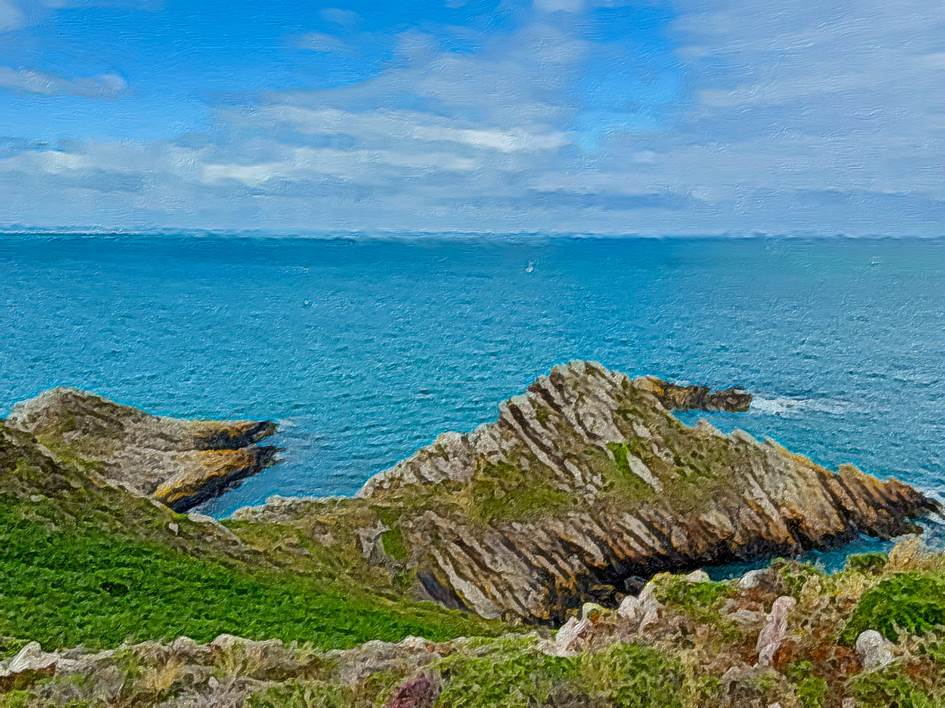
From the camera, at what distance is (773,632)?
9.94 meters

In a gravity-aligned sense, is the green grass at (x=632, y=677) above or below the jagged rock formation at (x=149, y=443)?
above

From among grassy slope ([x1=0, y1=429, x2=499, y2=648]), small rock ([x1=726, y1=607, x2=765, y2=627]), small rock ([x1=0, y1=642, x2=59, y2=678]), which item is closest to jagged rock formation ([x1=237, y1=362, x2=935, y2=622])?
grassy slope ([x1=0, y1=429, x2=499, y2=648])

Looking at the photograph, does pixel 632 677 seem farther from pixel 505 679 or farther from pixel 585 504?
pixel 585 504

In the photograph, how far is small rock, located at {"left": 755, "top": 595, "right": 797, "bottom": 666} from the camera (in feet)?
31.4

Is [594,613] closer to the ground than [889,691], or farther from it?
closer to the ground

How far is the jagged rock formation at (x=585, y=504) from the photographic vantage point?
110ft

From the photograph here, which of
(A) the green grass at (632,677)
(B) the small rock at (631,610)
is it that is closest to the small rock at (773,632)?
(A) the green grass at (632,677)

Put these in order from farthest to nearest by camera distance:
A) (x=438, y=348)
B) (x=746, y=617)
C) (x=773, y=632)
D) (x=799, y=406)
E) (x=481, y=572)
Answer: (x=438, y=348) → (x=799, y=406) → (x=481, y=572) → (x=746, y=617) → (x=773, y=632)

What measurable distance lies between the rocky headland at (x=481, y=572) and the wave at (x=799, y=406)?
1373 millimetres

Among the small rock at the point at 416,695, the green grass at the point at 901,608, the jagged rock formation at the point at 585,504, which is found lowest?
the jagged rock formation at the point at 585,504

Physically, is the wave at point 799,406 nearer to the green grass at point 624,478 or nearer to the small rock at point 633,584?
the green grass at point 624,478

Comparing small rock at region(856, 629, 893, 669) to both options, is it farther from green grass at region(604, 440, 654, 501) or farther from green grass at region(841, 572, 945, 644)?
green grass at region(604, 440, 654, 501)

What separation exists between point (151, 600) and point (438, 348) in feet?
171

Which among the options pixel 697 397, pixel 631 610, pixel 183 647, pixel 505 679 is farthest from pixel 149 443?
pixel 505 679
